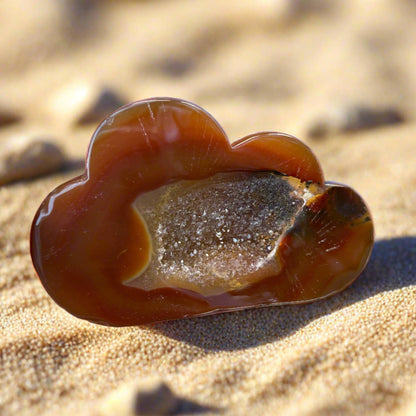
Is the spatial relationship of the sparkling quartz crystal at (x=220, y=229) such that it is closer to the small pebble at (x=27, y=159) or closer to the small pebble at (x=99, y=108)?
the small pebble at (x=27, y=159)

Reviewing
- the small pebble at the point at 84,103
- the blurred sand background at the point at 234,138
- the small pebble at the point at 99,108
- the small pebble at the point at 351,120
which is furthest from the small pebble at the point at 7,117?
the small pebble at the point at 351,120

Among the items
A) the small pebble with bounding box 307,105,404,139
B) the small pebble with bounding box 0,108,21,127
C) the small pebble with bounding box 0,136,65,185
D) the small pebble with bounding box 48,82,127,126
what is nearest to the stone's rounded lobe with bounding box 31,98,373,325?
the small pebble with bounding box 0,136,65,185

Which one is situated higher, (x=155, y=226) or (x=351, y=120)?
(x=155, y=226)

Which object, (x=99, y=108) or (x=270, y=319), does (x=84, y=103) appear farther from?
(x=270, y=319)

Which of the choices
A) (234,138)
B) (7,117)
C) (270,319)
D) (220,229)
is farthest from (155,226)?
(7,117)

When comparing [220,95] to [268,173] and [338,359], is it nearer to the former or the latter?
[268,173]

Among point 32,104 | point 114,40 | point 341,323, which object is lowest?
point 341,323

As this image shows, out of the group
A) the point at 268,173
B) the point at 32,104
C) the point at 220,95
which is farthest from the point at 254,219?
the point at 32,104
